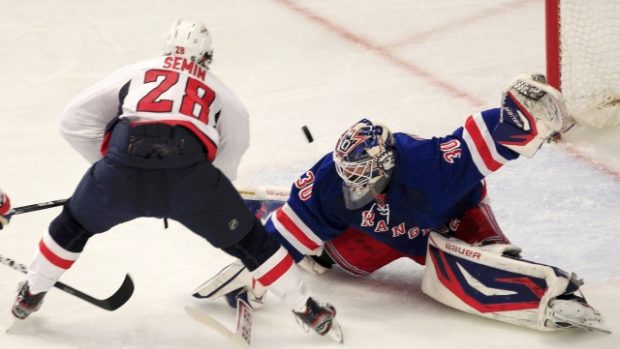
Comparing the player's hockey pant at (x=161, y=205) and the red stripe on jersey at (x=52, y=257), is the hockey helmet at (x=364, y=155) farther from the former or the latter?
the red stripe on jersey at (x=52, y=257)

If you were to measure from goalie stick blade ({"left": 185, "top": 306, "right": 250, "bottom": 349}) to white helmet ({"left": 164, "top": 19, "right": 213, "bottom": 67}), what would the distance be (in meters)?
0.67

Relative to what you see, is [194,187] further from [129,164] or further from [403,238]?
[403,238]

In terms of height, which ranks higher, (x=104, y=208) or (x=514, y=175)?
(x=104, y=208)

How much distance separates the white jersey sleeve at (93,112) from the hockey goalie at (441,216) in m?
0.53

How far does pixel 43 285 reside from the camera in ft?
10.8

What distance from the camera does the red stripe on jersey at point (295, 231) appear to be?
341 cm

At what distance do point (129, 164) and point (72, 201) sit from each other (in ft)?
0.78

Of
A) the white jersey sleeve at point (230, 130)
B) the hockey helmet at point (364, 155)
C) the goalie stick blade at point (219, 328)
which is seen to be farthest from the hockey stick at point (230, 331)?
the hockey helmet at point (364, 155)

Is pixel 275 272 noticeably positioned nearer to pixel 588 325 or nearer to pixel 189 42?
pixel 189 42

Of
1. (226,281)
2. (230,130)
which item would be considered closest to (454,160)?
(230,130)

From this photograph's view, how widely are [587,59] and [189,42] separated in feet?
6.48

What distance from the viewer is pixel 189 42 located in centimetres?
320

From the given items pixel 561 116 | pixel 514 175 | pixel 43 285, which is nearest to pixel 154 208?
pixel 43 285

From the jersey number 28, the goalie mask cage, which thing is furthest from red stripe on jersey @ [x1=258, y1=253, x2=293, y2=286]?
the goalie mask cage
